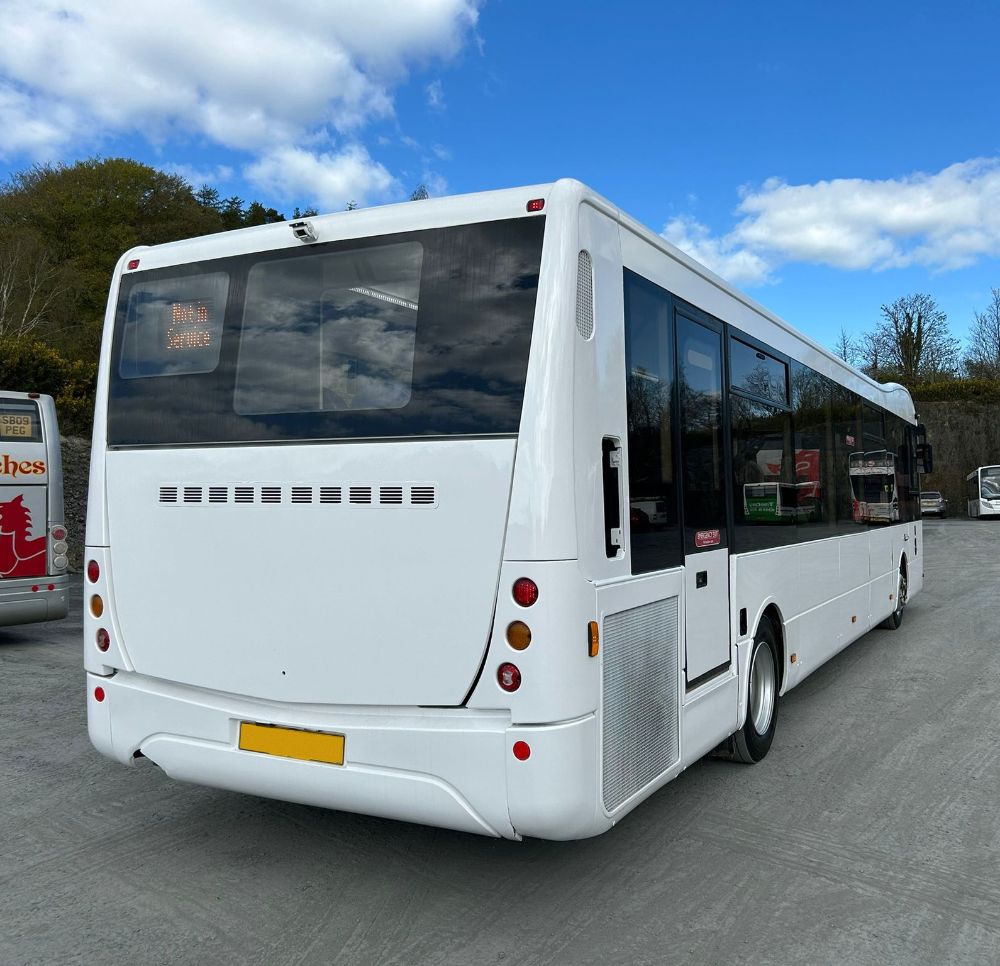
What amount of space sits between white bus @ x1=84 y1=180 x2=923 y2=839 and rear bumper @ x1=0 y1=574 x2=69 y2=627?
629cm

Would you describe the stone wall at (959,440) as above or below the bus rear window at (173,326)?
above

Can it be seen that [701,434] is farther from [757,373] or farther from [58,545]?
[58,545]

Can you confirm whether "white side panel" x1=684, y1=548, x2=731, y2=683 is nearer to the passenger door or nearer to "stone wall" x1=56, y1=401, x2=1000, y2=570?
the passenger door

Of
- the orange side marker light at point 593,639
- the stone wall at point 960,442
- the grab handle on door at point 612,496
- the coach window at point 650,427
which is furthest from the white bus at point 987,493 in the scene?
the orange side marker light at point 593,639

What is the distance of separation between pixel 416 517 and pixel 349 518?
33 cm

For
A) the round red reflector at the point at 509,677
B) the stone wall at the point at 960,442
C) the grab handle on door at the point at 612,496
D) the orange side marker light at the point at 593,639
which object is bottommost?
the round red reflector at the point at 509,677

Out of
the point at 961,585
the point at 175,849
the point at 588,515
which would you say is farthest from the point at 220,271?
the point at 961,585

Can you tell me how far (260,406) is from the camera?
13.9 feet

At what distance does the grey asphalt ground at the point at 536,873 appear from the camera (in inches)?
137

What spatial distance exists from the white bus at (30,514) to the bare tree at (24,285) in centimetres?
2636

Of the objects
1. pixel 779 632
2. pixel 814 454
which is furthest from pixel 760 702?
pixel 814 454

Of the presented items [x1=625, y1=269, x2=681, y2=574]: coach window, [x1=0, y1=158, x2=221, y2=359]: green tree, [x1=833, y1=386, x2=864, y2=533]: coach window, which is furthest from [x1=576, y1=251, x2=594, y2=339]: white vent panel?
[x1=0, y1=158, x2=221, y2=359]: green tree

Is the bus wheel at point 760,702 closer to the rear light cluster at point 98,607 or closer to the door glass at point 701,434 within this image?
the door glass at point 701,434

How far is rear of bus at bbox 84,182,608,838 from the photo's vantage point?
358cm
